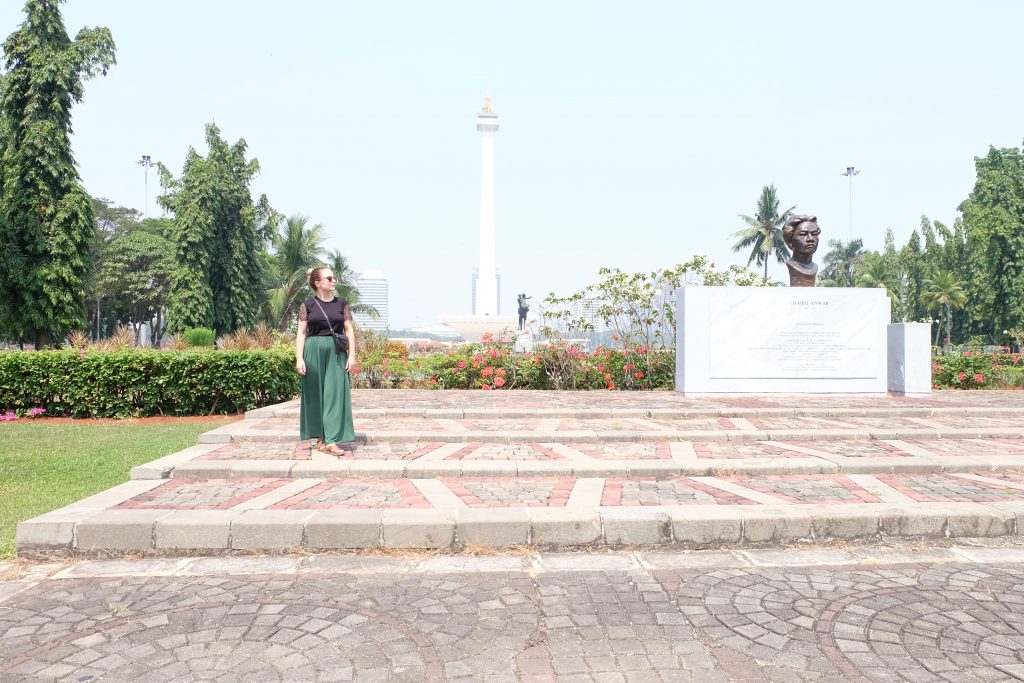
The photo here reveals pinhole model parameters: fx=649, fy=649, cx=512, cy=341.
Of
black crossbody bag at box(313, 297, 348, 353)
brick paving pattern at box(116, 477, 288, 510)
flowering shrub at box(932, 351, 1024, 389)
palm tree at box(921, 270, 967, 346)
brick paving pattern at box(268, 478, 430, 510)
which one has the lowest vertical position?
brick paving pattern at box(116, 477, 288, 510)

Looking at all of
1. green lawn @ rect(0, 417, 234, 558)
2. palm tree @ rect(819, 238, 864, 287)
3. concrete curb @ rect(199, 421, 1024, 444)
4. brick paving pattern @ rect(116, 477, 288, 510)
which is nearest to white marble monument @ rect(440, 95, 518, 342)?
green lawn @ rect(0, 417, 234, 558)

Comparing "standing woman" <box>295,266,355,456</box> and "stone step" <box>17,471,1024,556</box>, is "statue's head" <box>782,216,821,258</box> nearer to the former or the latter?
"stone step" <box>17,471,1024,556</box>

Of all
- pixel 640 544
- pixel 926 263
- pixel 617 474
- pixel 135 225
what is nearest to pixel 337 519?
pixel 640 544

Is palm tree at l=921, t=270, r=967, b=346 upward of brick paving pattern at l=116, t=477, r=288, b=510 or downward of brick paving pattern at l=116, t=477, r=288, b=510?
upward

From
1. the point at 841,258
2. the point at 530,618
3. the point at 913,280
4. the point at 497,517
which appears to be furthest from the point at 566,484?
the point at 841,258

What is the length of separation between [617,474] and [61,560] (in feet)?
13.2

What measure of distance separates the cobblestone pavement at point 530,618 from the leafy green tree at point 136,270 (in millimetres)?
40643

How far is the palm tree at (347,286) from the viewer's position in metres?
38.9

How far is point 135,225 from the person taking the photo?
4462cm

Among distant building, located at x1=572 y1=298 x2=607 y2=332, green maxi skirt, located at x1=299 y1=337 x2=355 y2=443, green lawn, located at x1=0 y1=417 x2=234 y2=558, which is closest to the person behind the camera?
green lawn, located at x1=0 y1=417 x2=234 y2=558

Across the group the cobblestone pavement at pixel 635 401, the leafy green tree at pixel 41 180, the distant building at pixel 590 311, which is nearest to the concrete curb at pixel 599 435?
the cobblestone pavement at pixel 635 401

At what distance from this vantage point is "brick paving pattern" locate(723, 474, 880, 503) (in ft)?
15.9

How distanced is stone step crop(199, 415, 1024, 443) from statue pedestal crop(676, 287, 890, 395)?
257cm

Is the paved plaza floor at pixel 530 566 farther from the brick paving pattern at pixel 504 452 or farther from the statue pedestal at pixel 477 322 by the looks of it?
→ the statue pedestal at pixel 477 322
